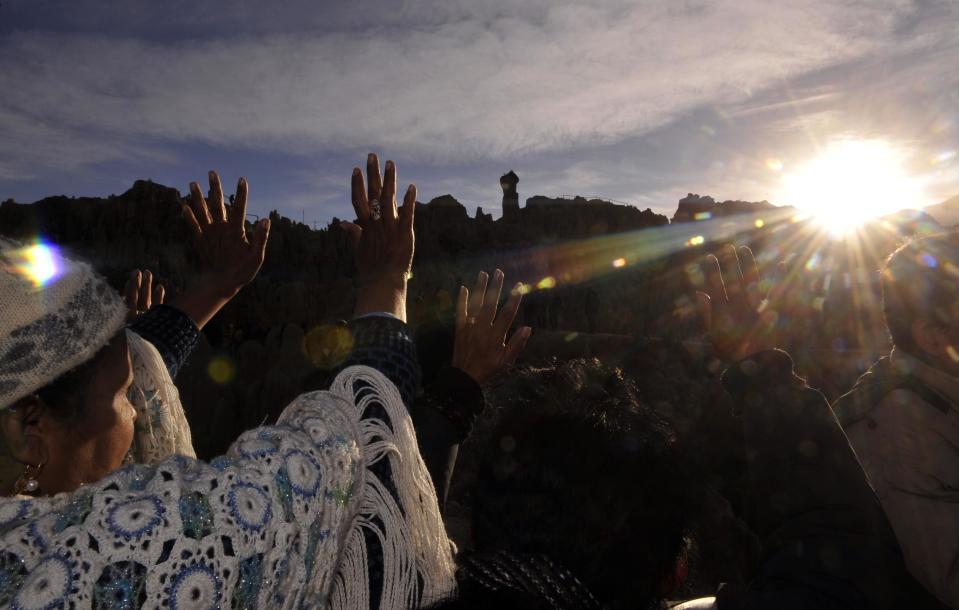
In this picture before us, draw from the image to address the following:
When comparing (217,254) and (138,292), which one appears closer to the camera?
(217,254)

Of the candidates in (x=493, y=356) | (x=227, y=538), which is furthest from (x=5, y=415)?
(x=493, y=356)

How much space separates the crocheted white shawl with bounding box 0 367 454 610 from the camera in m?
0.66

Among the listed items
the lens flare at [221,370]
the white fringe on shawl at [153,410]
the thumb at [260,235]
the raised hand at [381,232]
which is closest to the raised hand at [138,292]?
the thumb at [260,235]

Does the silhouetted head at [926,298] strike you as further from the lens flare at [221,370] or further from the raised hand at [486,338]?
the lens flare at [221,370]

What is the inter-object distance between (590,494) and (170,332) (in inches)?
48.6

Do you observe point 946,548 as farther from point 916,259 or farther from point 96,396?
point 96,396

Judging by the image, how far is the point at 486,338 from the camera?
134cm

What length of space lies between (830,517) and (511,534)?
67 cm

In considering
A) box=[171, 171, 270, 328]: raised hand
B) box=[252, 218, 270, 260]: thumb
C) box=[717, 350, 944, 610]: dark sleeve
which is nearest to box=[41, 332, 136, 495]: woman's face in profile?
box=[252, 218, 270, 260]: thumb

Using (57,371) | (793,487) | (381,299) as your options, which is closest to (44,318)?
(57,371)

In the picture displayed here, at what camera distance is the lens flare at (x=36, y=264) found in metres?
0.81

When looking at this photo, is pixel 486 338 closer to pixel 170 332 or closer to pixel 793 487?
pixel 793 487

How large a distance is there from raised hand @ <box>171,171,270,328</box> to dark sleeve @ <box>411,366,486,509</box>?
2.54 feet

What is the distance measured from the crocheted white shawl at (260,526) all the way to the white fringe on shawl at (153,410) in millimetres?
469
